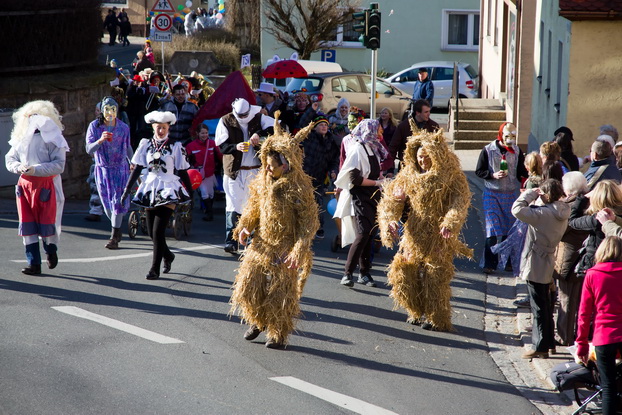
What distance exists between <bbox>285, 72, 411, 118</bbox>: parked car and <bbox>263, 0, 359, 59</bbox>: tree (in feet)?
26.7

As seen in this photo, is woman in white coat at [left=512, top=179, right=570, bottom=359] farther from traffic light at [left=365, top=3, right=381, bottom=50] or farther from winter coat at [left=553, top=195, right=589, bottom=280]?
traffic light at [left=365, top=3, right=381, bottom=50]

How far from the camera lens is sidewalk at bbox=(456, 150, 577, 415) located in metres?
7.54

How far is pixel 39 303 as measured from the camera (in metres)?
9.44

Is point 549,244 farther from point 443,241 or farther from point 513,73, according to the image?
point 513,73

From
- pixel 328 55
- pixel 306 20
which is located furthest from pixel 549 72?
pixel 306 20

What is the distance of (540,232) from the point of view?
8.18 m

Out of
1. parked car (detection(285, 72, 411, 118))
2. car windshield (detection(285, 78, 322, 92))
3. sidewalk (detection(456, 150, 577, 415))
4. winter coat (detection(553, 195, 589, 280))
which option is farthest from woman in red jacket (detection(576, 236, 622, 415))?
car windshield (detection(285, 78, 322, 92))

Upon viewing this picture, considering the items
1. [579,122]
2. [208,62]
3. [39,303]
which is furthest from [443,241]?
[208,62]

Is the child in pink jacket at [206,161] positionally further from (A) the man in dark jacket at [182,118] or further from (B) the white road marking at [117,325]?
(B) the white road marking at [117,325]

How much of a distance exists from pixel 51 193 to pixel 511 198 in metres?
5.37

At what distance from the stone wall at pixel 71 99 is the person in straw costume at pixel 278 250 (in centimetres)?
864

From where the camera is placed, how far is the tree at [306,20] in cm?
3509

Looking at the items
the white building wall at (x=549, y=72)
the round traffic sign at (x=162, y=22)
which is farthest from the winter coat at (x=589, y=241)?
the round traffic sign at (x=162, y=22)

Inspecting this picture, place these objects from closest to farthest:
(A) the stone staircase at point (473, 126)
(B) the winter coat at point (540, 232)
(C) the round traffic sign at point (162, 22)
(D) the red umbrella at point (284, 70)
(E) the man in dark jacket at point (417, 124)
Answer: (B) the winter coat at point (540, 232) → (E) the man in dark jacket at point (417, 124) → (A) the stone staircase at point (473, 126) → (D) the red umbrella at point (284, 70) → (C) the round traffic sign at point (162, 22)
